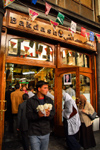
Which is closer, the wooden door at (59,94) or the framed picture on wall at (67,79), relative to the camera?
the wooden door at (59,94)

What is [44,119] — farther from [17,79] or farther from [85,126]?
[17,79]

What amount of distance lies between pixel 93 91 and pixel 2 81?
5.66 meters

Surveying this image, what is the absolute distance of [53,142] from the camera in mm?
4867

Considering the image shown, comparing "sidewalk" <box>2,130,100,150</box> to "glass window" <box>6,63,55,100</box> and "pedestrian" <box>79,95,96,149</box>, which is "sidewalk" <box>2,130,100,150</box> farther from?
"glass window" <box>6,63,55,100</box>

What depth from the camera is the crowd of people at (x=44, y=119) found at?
2590 mm

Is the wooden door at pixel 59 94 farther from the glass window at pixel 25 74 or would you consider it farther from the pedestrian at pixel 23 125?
the glass window at pixel 25 74

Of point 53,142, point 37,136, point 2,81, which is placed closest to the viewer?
point 37,136

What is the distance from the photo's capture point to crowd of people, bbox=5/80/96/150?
259cm

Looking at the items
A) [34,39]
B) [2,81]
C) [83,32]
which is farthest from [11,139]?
[83,32]

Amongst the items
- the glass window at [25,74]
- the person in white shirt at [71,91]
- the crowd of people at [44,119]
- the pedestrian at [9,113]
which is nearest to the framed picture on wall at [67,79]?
the person in white shirt at [71,91]

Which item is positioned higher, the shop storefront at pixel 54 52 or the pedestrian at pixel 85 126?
the shop storefront at pixel 54 52

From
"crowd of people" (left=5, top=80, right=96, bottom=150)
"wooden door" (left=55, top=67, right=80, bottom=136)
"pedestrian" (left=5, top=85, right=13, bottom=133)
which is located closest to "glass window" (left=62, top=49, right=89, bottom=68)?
"wooden door" (left=55, top=67, right=80, bottom=136)

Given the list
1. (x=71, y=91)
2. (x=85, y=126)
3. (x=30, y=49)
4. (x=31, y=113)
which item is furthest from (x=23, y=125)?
(x=30, y=49)

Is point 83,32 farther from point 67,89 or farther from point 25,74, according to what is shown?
point 25,74
